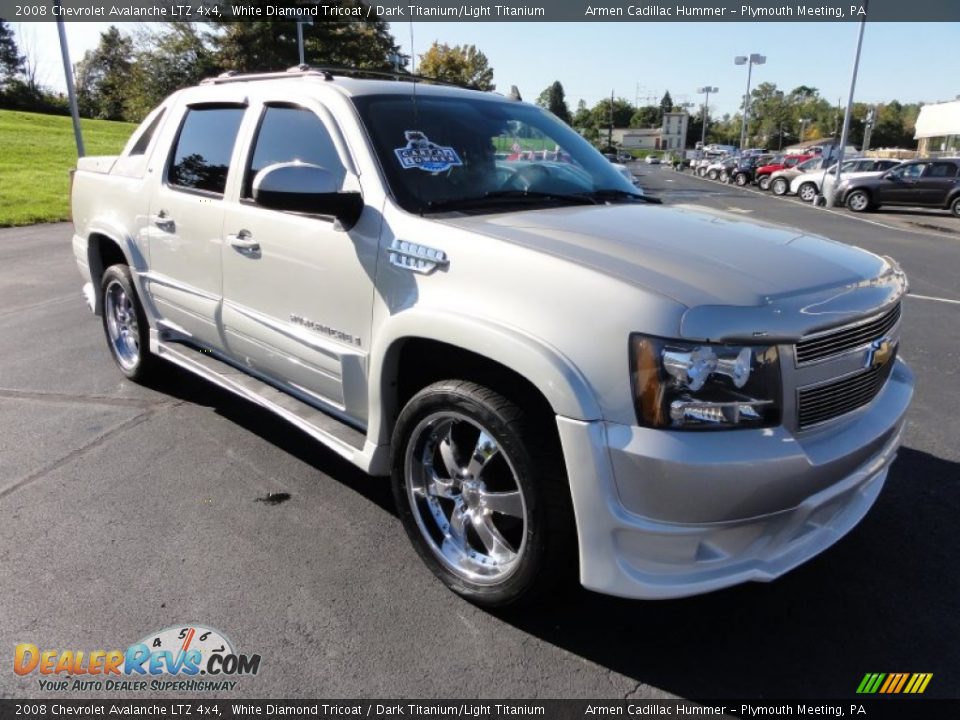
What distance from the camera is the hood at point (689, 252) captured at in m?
2.22

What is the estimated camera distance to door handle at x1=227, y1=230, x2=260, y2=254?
3.39m

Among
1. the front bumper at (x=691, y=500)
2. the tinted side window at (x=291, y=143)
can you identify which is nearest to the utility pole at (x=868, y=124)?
the tinted side window at (x=291, y=143)

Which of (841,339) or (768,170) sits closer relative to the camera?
(841,339)

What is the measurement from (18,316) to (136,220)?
144 inches

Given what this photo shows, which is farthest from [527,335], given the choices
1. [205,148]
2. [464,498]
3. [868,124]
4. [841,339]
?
[868,124]

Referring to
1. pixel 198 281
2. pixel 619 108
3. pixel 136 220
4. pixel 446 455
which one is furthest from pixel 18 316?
pixel 619 108

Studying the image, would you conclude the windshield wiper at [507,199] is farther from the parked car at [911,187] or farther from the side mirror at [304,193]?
the parked car at [911,187]

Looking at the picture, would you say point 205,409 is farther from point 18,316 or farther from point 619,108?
point 619,108

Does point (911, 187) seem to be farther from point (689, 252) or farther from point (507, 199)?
point (689, 252)

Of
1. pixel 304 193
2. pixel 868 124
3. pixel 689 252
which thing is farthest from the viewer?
pixel 868 124

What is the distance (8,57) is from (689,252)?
93337mm

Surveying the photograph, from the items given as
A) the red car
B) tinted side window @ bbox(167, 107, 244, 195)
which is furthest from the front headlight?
the red car

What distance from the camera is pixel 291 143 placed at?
337 centimetres

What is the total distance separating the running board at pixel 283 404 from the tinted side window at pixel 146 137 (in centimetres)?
124
